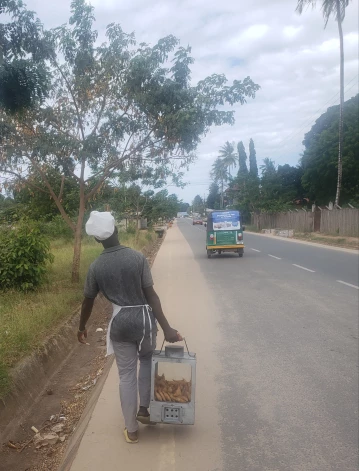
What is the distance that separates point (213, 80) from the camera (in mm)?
10391

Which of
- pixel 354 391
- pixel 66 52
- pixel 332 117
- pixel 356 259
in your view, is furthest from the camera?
pixel 332 117

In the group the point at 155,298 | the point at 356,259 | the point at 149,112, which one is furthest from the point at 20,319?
the point at 356,259

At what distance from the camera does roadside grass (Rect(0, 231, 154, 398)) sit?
17.7ft

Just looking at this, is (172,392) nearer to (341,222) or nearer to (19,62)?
(19,62)

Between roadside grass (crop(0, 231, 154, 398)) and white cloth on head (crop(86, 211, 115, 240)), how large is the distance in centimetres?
177

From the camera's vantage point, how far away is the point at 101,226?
3857 mm

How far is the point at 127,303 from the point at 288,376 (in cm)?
259

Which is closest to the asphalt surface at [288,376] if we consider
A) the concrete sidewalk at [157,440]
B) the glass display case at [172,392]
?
the concrete sidewalk at [157,440]

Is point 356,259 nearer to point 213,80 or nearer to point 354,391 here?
point 213,80

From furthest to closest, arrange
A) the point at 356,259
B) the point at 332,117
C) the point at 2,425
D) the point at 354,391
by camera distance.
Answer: the point at 332,117, the point at 356,259, the point at 354,391, the point at 2,425

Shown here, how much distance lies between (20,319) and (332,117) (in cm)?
4296

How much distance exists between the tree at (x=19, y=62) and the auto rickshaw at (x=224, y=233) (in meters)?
14.8

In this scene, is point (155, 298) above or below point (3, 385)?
above

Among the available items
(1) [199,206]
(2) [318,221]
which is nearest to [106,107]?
(2) [318,221]
